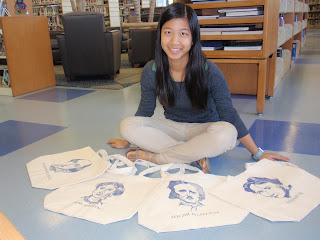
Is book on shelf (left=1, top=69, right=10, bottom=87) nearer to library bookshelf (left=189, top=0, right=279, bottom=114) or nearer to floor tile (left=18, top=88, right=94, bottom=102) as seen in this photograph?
floor tile (left=18, top=88, right=94, bottom=102)

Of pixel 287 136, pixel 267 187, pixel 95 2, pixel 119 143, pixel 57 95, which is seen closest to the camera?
pixel 267 187

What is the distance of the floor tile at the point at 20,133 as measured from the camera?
1845mm

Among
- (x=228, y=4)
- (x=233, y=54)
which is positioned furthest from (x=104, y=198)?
(x=228, y=4)

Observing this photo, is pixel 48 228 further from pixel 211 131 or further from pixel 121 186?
pixel 211 131

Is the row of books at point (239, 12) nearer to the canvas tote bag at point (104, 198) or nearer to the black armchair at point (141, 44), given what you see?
the canvas tote bag at point (104, 198)

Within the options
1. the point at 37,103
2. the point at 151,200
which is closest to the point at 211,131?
the point at 151,200

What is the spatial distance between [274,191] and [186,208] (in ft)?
1.12

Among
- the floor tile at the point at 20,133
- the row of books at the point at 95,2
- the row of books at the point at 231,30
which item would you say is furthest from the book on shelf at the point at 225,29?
the row of books at the point at 95,2

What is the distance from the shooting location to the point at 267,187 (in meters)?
1.23

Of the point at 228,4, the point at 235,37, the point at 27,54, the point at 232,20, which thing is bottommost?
the point at 27,54

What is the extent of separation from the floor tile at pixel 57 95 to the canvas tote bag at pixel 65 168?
57.1 inches

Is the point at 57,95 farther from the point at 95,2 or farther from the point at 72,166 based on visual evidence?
the point at 95,2

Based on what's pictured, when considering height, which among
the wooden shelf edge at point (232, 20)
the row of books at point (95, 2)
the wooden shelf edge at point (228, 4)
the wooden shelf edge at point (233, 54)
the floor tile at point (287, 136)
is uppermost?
the row of books at point (95, 2)

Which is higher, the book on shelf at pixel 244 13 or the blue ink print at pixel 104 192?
the book on shelf at pixel 244 13
